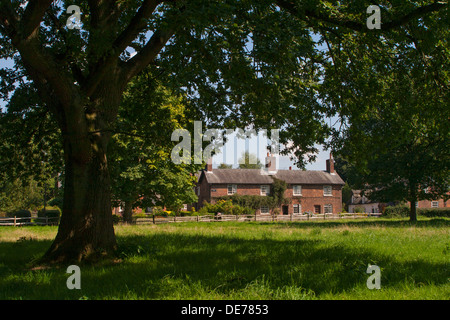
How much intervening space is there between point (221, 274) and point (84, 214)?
430cm

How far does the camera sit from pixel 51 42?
12.4 m

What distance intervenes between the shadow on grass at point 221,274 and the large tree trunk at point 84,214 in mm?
722

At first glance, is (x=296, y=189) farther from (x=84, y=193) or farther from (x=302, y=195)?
(x=84, y=193)

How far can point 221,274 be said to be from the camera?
750 cm

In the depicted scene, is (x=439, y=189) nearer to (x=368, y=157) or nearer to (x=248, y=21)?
(x=368, y=157)

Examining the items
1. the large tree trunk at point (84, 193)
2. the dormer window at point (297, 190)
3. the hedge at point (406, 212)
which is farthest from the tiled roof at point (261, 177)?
the large tree trunk at point (84, 193)

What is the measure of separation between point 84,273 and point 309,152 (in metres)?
8.66

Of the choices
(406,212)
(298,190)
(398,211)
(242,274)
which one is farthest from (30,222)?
(406,212)

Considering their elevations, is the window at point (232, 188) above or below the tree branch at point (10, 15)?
below

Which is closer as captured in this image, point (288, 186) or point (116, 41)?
point (116, 41)

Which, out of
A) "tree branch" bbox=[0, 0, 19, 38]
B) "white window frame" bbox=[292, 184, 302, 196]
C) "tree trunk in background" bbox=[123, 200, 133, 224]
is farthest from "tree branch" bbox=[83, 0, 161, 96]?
"white window frame" bbox=[292, 184, 302, 196]

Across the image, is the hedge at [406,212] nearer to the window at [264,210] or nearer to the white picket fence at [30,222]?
the window at [264,210]

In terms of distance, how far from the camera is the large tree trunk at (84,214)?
9.63 m
